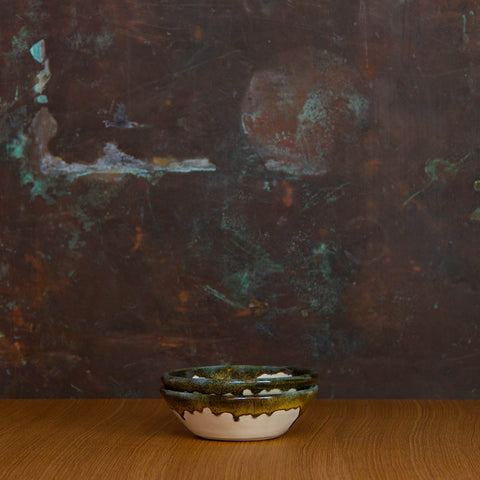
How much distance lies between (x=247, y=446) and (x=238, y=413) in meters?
0.05

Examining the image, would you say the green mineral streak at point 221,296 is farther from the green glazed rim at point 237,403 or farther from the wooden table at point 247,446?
the green glazed rim at point 237,403

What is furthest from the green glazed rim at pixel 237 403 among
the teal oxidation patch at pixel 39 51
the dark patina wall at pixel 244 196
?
the teal oxidation patch at pixel 39 51

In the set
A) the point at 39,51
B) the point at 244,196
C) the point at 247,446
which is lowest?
the point at 247,446

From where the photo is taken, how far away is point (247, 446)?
1021 mm

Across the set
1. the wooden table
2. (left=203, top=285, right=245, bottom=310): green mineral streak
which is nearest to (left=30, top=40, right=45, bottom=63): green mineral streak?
(left=203, top=285, right=245, bottom=310): green mineral streak

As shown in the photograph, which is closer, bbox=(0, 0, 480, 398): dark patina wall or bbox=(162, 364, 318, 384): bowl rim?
bbox=(162, 364, 318, 384): bowl rim

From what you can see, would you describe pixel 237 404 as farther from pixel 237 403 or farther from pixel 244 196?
pixel 244 196

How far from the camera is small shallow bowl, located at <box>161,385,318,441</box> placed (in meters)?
1.01

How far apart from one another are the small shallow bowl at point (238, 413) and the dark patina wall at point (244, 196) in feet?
1.24

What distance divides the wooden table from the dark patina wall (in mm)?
137

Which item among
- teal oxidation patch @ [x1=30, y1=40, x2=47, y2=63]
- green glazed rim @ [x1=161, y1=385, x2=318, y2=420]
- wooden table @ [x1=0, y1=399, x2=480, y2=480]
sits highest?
teal oxidation patch @ [x1=30, y1=40, x2=47, y2=63]

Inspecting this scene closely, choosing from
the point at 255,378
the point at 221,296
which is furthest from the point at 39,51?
the point at 255,378

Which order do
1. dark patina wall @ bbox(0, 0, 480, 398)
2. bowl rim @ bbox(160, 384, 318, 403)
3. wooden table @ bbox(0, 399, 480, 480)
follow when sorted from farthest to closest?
dark patina wall @ bbox(0, 0, 480, 398) → bowl rim @ bbox(160, 384, 318, 403) → wooden table @ bbox(0, 399, 480, 480)

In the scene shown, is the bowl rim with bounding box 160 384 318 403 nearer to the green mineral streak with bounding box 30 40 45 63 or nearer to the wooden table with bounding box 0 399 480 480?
the wooden table with bounding box 0 399 480 480
